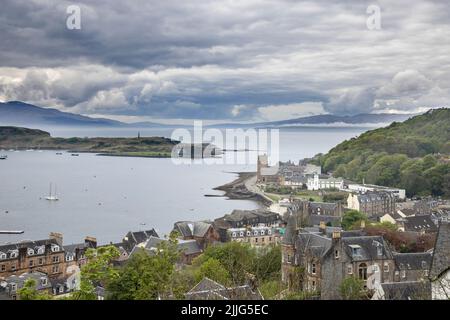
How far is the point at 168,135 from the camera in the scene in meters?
110

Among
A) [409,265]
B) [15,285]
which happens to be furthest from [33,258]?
[409,265]

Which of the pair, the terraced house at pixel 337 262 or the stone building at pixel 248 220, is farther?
the stone building at pixel 248 220

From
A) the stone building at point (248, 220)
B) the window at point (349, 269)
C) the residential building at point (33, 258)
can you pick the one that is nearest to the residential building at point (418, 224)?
the stone building at point (248, 220)

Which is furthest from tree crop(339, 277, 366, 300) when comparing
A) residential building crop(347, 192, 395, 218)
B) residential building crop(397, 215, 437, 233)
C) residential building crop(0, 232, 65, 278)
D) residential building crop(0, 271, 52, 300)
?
residential building crop(347, 192, 395, 218)

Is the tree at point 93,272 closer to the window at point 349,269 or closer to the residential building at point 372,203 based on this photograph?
the window at point 349,269

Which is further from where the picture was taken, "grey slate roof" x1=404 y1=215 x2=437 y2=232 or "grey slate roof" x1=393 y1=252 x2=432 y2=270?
"grey slate roof" x1=404 y1=215 x2=437 y2=232

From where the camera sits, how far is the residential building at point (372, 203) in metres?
32.3

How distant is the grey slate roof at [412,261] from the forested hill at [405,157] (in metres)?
26.9

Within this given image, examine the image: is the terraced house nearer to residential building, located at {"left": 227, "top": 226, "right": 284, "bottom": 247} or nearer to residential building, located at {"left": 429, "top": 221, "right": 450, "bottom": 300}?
residential building, located at {"left": 429, "top": 221, "right": 450, "bottom": 300}

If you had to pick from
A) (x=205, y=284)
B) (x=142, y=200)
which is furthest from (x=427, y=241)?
(x=142, y=200)

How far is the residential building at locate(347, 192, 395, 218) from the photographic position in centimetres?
3231

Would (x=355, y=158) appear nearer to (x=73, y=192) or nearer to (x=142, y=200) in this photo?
(x=142, y=200)

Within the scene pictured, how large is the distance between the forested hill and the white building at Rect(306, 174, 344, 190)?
2.48 meters

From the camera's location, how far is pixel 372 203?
108ft
